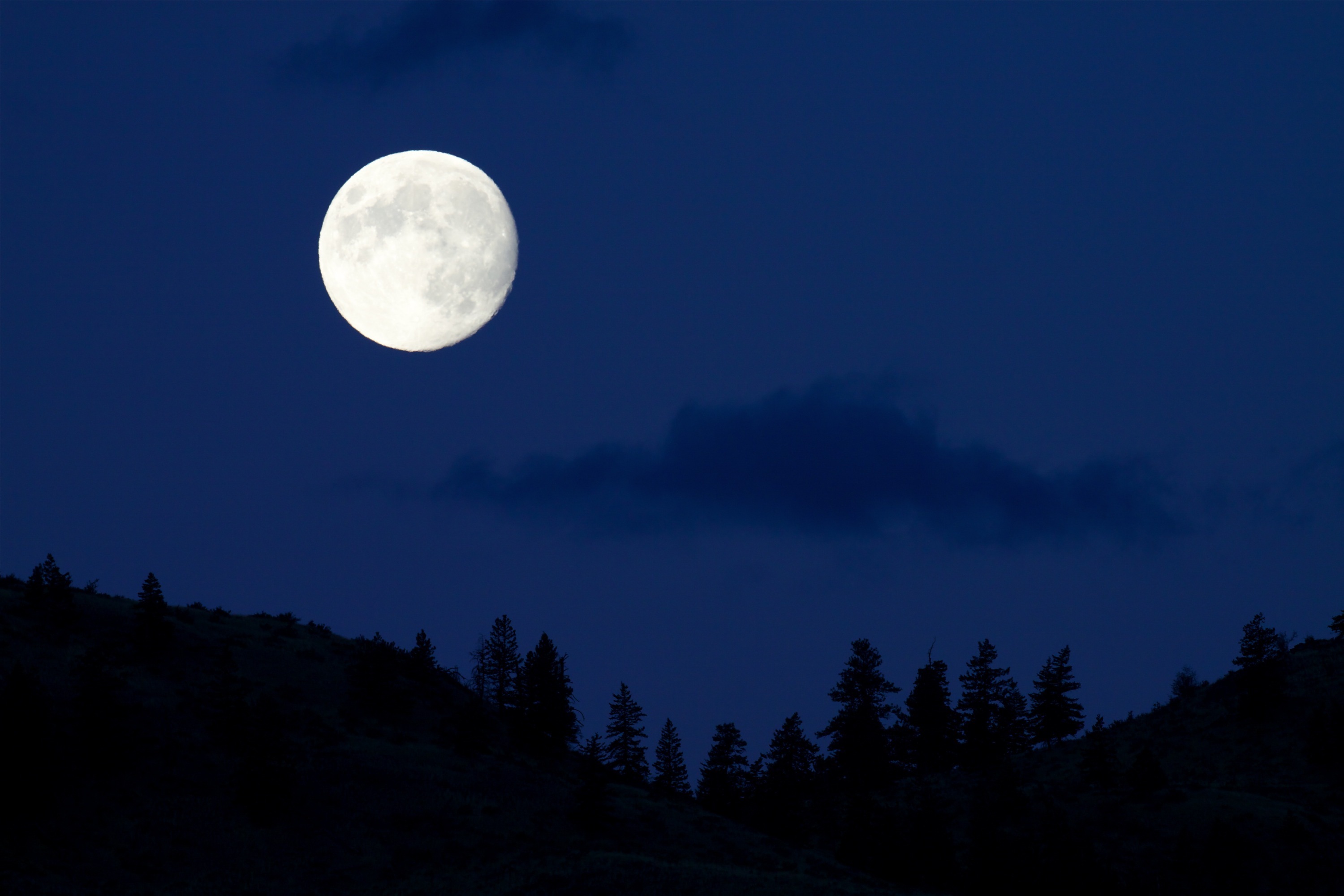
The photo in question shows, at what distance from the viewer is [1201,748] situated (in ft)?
270

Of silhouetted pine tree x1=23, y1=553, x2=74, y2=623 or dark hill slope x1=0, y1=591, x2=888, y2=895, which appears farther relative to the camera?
silhouetted pine tree x1=23, y1=553, x2=74, y2=623

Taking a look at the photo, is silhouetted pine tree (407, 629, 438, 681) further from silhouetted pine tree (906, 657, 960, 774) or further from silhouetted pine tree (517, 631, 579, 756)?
silhouetted pine tree (906, 657, 960, 774)

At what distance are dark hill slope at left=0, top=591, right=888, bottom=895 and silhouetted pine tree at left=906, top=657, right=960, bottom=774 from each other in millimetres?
28904

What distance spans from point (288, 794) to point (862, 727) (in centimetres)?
4631

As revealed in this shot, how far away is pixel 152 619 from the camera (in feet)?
228

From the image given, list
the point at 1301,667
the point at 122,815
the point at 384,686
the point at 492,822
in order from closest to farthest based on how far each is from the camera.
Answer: the point at 122,815
the point at 492,822
the point at 384,686
the point at 1301,667

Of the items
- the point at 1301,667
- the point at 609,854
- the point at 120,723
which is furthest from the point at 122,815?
the point at 1301,667

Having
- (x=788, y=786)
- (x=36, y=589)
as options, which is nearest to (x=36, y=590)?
(x=36, y=589)

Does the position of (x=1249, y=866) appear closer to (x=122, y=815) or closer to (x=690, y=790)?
(x=690, y=790)

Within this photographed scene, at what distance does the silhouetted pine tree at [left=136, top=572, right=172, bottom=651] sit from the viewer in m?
68.9

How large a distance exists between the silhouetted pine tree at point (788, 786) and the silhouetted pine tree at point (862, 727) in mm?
3414

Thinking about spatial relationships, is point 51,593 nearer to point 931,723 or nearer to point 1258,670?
point 931,723

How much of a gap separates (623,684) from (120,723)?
31.5 m

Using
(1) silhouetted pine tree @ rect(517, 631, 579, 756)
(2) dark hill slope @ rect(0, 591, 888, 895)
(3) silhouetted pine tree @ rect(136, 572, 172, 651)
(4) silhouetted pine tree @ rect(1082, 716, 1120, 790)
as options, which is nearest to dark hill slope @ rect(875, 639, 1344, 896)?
(4) silhouetted pine tree @ rect(1082, 716, 1120, 790)
